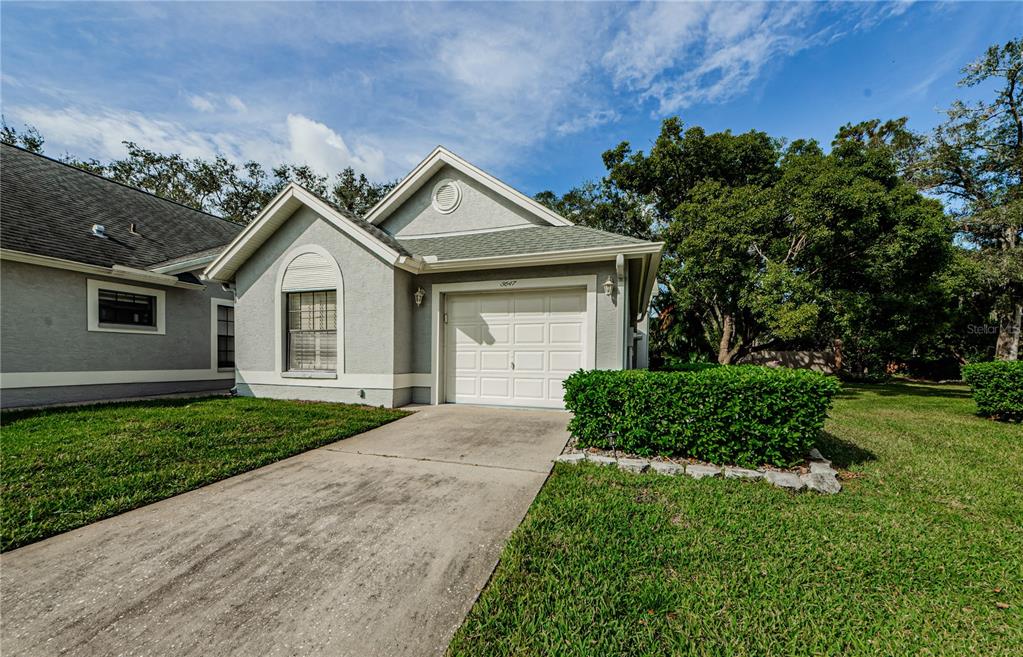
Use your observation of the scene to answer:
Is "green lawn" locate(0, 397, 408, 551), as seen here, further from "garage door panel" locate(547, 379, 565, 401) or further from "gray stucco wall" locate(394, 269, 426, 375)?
"garage door panel" locate(547, 379, 565, 401)

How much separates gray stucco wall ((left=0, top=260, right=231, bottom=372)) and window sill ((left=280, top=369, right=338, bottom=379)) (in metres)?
4.10

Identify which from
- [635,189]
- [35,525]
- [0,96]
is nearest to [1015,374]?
[635,189]

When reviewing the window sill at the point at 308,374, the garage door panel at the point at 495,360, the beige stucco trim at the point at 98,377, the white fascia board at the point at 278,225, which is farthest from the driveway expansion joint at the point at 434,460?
the beige stucco trim at the point at 98,377

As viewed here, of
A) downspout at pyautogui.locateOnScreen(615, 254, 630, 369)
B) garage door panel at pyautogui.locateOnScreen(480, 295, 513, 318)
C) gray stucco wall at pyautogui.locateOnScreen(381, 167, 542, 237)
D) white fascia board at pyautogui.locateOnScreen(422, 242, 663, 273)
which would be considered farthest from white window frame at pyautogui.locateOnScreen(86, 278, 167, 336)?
downspout at pyautogui.locateOnScreen(615, 254, 630, 369)

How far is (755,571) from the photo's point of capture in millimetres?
2525

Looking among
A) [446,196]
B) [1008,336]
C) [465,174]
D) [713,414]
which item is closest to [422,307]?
[446,196]

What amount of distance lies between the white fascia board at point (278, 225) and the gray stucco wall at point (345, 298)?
0.17 metres

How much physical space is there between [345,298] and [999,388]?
13.9m

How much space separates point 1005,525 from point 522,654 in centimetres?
443

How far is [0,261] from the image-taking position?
738cm

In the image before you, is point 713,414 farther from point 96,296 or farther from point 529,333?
point 96,296

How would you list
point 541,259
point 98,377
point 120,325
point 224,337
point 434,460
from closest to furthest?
1. point 434,460
2. point 541,259
3. point 98,377
4. point 120,325
5. point 224,337

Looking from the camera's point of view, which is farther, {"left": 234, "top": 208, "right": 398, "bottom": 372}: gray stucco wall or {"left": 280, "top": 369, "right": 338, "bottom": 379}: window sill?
{"left": 280, "top": 369, "right": 338, "bottom": 379}: window sill

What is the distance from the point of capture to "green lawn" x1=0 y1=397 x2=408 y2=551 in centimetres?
A: 338
